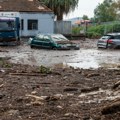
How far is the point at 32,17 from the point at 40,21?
1.15 m

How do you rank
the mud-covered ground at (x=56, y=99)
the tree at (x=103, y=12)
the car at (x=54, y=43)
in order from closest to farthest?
1. the mud-covered ground at (x=56, y=99)
2. the car at (x=54, y=43)
3. the tree at (x=103, y=12)

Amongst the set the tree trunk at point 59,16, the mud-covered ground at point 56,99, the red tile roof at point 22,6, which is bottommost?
the mud-covered ground at point 56,99

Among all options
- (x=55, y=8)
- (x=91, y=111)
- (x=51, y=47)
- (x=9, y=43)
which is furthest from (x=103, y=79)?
(x=55, y=8)

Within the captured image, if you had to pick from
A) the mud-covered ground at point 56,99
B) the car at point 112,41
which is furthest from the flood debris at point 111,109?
the car at point 112,41

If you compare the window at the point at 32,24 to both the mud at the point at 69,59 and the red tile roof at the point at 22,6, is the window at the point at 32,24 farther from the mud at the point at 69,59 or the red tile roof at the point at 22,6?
the mud at the point at 69,59

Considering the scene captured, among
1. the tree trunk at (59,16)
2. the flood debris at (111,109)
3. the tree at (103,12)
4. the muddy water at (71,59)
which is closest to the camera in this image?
the flood debris at (111,109)

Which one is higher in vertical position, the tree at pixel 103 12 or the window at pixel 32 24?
the tree at pixel 103 12

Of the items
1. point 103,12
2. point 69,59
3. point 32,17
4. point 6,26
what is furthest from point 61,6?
point 103,12

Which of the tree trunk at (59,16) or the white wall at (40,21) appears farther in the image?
the tree trunk at (59,16)

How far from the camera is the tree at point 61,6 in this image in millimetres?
66625

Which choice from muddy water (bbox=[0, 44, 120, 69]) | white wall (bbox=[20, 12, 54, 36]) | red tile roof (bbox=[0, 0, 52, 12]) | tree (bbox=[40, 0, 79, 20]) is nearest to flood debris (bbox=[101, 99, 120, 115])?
muddy water (bbox=[0, 44, 120, 69])

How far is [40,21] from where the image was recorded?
6016cm

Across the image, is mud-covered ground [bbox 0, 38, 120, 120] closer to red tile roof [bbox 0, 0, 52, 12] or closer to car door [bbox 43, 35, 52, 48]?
car door [bbox 43, 35, 52, 48]

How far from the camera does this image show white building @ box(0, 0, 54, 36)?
5959cm
